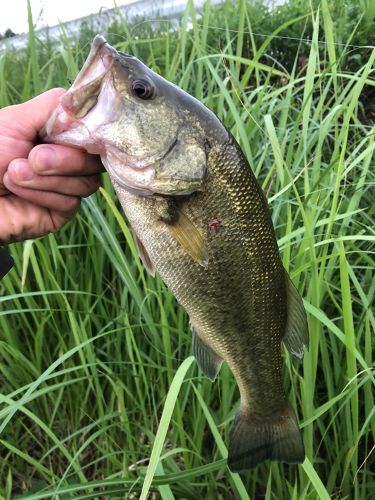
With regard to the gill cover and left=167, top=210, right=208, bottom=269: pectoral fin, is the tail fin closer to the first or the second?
left=167, top=210, right=208, bottom=269: pectoral fin

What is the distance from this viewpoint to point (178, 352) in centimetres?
159

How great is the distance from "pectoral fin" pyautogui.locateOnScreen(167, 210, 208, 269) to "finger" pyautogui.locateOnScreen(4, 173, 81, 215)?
331 millimetres

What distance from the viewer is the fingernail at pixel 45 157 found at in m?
1.08

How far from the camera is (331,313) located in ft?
5.49

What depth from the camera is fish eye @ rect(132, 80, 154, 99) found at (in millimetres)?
1005

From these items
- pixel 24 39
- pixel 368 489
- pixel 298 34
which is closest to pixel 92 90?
pixel 368 489

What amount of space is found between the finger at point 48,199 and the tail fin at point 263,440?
2.07 feet

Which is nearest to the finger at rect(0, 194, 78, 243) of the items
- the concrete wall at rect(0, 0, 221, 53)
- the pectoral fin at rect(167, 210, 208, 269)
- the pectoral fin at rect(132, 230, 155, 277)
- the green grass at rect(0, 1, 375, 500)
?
the green grass at rect(0, 1, 375, 500)

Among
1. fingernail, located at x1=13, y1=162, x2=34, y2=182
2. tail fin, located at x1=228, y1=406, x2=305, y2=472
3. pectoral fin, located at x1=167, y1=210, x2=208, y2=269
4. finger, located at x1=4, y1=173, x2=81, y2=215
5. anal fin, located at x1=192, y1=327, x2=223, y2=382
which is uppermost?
fingernail, located at x1=13, y1=162, x2=34, y2=182

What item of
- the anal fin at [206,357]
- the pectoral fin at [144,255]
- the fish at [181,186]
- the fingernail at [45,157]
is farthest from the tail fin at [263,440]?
the fingernail at [45,157]

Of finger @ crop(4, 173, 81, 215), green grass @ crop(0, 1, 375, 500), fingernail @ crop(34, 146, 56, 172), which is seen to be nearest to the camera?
fingernail @ crop(34, 146, 56, 172)

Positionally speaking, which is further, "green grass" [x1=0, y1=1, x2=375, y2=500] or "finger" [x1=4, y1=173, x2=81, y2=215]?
"green grass" [x1=0, y1=1, x2=375, y2=500]

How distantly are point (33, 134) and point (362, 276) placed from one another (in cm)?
110

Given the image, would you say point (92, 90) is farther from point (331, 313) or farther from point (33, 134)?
point (331, 313)
